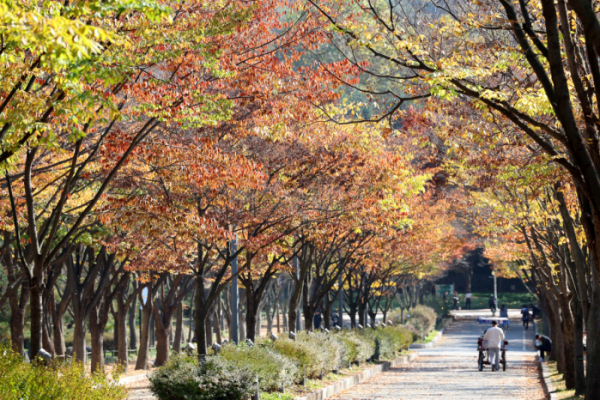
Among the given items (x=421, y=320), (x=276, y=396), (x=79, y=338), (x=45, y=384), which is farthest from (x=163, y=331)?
(x=421, y=320)

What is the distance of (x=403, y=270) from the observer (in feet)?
117

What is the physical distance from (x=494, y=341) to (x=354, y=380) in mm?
5703

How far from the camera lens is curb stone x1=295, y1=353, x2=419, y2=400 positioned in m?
15.3

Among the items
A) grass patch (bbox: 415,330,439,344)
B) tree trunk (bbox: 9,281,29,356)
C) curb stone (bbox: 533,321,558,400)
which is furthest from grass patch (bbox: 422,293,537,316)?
tree trunk (bbox: 9,281,29,356)

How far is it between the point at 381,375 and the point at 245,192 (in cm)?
1174

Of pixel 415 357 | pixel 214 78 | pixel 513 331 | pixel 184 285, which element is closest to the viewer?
pixel 214 78

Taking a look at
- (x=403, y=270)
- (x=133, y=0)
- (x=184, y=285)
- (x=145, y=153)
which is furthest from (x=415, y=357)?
(x=133, y=0)

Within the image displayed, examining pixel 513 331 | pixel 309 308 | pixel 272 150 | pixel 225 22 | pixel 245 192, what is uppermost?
pixel 225 22

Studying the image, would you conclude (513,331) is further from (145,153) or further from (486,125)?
(145,153)

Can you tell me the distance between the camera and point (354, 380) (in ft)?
64.7

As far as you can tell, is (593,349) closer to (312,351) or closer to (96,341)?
(312,351)

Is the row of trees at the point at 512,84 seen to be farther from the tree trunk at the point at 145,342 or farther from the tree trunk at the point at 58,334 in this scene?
the tree trunk at the point at 145,342

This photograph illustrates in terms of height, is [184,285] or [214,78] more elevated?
[214,78]

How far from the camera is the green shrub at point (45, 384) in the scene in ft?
23.2
